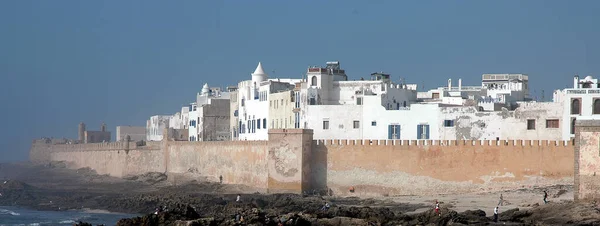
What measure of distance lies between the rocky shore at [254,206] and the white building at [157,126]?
1755cm

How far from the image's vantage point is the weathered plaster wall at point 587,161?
34281 mm

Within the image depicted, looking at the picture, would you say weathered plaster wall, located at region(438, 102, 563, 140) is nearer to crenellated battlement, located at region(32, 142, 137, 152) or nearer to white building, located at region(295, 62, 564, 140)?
white building, located at region(295, 62, 564, 140)

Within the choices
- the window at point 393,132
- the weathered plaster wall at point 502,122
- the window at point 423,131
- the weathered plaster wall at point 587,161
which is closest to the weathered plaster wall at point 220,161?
the window at point 393,132

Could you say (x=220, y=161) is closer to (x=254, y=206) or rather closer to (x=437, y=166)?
(x=437, y=166)

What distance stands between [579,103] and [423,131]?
22.4 feet

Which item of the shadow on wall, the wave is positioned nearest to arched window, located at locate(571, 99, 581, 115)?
the shadow on wall

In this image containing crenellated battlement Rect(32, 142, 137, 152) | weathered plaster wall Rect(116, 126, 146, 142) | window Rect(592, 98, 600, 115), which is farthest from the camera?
weathered plaster wall Rect(116, 126, 146, 142)

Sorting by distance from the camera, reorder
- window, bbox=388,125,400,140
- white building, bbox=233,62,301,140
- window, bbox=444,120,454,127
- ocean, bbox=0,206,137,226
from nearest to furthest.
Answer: ocean, bbox=0,206,137,226
window, bbox=444,120,454,127
window, bbox=388,125,400,140
white building, bbox=233,62,301,140

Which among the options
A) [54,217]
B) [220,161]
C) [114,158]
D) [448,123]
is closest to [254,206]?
[54,217]

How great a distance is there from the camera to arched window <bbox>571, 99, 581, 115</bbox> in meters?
45.3

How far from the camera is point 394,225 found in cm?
3050

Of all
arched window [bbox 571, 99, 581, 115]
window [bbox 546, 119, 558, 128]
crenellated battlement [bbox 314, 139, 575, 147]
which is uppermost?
arched window [bbox 571, 99, 581, 115]

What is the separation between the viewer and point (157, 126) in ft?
282

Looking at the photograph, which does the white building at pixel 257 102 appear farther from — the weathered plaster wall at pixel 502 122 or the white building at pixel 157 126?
the white building at pixel 157 126
